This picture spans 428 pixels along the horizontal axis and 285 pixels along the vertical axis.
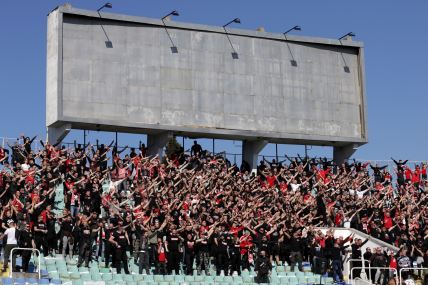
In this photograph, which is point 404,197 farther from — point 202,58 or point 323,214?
point 202,58

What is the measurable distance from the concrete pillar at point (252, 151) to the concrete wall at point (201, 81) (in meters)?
0.52

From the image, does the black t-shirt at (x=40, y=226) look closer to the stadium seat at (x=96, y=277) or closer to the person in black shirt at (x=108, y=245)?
the person in black shirt at (x=108, y=245)

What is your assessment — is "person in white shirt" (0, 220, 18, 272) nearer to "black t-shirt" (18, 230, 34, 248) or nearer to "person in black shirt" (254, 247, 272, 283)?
"black t-shirt" (18, 230, 34, 248)

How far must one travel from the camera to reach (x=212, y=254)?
106 feet

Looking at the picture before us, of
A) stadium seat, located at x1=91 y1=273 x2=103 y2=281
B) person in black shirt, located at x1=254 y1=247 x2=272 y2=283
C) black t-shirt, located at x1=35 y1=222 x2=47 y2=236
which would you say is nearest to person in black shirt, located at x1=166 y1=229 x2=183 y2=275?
person in black shirt, located at x1=254 y1=247 x2=272 y2=283

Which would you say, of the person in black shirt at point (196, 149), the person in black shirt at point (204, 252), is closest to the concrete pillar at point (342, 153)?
the person in black shirt at point (196, 149)

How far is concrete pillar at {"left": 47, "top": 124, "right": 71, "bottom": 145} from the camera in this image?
41438 mm

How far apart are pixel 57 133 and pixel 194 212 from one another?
10.5 metres

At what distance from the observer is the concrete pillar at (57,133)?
4144 centimetres

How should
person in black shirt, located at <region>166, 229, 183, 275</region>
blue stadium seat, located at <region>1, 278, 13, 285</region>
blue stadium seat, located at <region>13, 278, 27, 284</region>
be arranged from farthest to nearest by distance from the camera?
person in black shirt, located at <region>166, 229, 183, 275</region>
blue stadium seat, located at <region>13, 278, 27, 284</region>
blue stadium seat, located at <region>1, 278, 13, 285</region>

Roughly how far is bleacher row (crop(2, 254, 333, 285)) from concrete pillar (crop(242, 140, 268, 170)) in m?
13.0

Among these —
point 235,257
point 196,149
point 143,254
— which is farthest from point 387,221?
point 143,254

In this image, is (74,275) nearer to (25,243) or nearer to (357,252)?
(25,243)

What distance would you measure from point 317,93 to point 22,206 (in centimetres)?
2142
